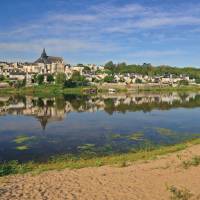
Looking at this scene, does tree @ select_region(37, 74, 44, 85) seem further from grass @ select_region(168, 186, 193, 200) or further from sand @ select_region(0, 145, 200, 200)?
grass @ select_region(168, 186, 193, 200)

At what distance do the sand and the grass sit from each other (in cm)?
16

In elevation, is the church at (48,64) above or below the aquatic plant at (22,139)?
above

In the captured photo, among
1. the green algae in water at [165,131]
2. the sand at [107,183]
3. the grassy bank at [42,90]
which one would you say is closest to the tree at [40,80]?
the grassy bank at [42,90]

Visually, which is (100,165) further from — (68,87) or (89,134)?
(68,87)

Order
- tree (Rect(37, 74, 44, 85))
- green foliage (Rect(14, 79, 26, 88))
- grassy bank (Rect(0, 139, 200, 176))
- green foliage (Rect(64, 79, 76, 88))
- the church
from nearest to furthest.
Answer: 1. grassy bank (Rect(0, 139, 200, 176))
2. green foliage (Rect(14, 79, 26, 88))
3. green foliage (Rect(64, 79, 76, 88))
4. tree (Rect(37, 74, 44, 85))
5. the church

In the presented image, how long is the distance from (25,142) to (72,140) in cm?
342

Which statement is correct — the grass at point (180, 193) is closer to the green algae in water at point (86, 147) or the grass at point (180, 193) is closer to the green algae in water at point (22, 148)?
the green algae in water at point (86, 147)

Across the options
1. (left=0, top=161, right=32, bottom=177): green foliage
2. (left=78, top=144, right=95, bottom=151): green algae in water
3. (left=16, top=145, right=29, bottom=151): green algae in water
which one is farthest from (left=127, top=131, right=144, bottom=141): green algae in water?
(left=0, top=161, right=32, bottom=177): green foliage

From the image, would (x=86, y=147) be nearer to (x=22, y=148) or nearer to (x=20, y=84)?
(x=22, y=148)

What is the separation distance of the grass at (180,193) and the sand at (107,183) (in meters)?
0.16

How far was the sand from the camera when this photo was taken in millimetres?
11620

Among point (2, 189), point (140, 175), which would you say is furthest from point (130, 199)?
point (2, 189)

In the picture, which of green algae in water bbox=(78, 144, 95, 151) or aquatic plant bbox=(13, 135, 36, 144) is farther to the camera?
aquatic plant bbox=(13, 135, 36, 144)

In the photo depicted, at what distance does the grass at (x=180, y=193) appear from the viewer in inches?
447
